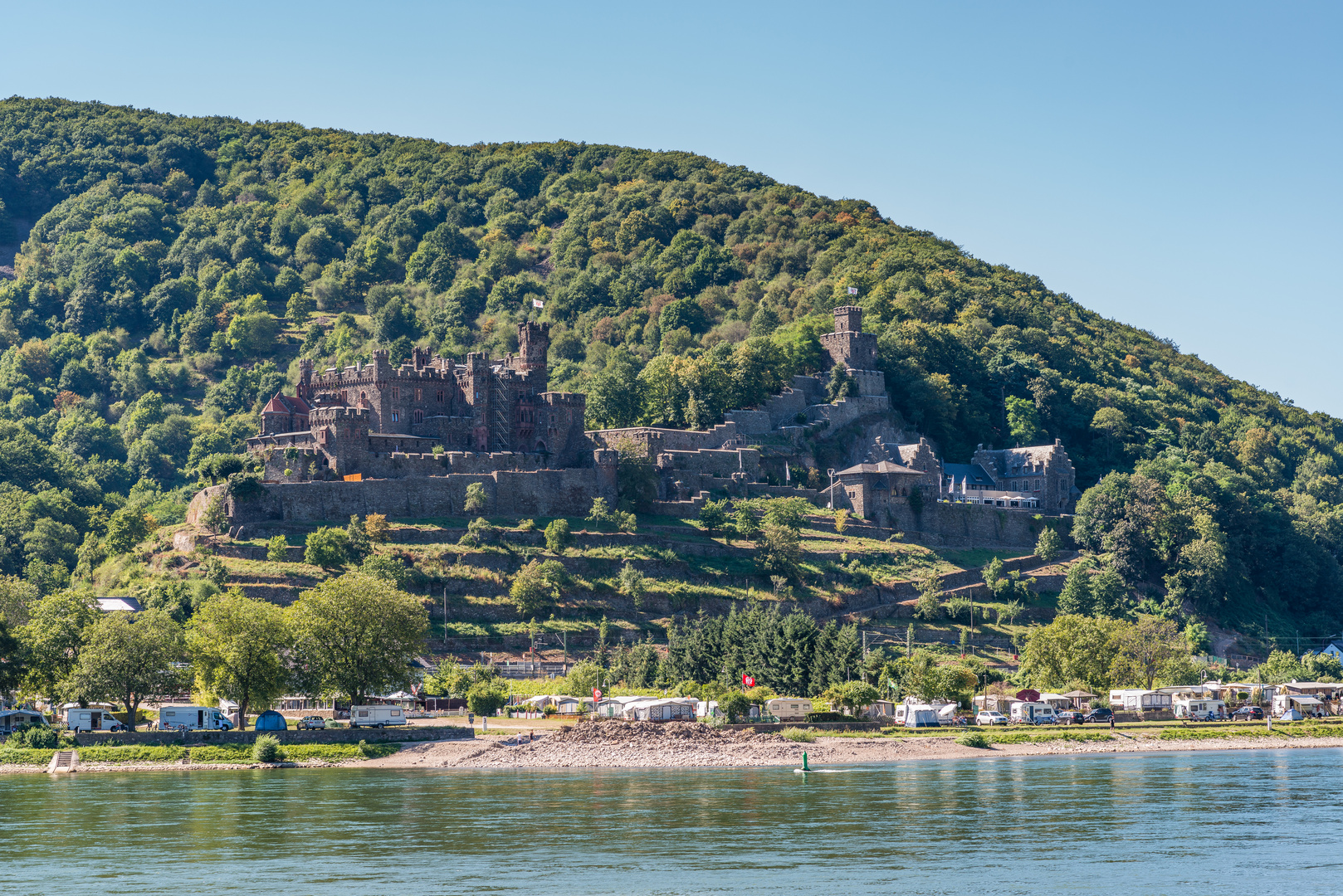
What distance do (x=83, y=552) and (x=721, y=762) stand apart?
51047 mm

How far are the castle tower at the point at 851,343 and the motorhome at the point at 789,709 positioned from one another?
5945cm

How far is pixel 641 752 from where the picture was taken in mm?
75688

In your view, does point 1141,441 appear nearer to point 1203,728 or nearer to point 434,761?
point 1203,728

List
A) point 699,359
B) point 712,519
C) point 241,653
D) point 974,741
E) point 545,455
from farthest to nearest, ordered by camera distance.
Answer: point 699,359 → point 545,455 → point 712,519 → point 974,741 → point 241,653

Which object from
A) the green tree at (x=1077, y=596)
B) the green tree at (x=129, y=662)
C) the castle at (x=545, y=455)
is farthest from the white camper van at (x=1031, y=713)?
the green tree at (x=129, y=662)

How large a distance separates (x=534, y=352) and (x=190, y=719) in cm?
4769

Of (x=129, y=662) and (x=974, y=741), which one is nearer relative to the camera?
(x=129, y=662)

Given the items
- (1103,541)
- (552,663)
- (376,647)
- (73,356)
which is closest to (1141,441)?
(1103,541)

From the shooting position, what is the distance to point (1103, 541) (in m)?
118

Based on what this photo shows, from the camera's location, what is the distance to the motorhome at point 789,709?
78.5 m

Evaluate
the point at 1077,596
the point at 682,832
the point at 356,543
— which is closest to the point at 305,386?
the point at 356,543

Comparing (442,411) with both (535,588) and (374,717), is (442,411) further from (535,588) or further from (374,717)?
(374,717)

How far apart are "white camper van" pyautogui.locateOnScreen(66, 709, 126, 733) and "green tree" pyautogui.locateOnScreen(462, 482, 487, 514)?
31.2m

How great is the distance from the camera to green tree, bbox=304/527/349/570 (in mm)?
93750
